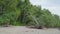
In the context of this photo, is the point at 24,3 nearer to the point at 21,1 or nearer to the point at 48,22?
the point at 21,1

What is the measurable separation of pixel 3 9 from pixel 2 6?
1.81 feet

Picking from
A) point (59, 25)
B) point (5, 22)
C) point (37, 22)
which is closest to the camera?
point (5, 22)

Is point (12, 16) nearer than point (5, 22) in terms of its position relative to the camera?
No

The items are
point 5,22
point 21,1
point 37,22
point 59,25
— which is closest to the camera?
point 5,22

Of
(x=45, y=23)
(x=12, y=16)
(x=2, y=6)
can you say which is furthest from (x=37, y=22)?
(x=2, y=6)

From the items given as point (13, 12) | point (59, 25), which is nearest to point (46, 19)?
point (59, 25)

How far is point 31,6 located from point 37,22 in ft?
29.5

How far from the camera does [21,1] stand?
38.2 m

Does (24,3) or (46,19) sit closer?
(46,19)

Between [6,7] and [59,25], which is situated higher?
[6,7]

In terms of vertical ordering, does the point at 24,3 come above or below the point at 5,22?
above

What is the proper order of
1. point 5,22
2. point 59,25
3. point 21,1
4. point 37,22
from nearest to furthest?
point 5,22 < point 37,22 < point 59,25 < point 21,1

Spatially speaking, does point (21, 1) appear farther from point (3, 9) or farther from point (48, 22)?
point (48, 22)

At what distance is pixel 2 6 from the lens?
3241 cm
